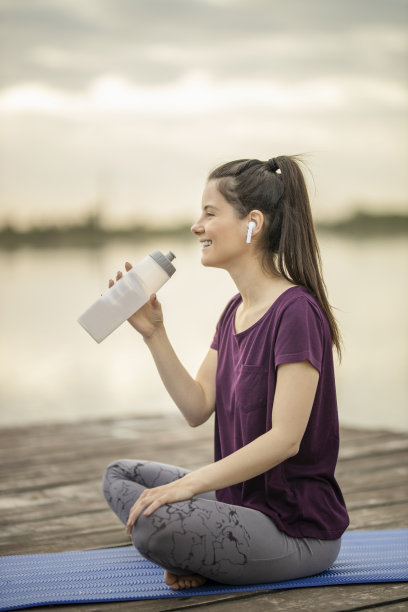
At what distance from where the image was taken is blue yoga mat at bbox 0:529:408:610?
1742 mm

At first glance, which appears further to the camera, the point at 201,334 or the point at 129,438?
the point at 201,334

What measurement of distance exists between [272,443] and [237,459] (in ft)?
0.24

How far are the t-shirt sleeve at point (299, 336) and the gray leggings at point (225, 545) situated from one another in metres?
0.32

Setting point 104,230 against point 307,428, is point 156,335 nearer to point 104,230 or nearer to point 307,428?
point 307,428

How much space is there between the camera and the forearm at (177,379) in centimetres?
199

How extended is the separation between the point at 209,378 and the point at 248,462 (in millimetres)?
410

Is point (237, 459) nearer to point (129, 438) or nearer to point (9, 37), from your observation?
point (129, 438)

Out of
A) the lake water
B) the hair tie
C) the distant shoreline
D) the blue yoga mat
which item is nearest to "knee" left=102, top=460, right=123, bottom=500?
the blue yoga mat

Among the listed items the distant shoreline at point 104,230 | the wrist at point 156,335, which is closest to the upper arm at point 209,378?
the wrist at point 156,335

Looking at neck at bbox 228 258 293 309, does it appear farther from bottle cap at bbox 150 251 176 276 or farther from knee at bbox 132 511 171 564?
knee at bbox 132 511 171 564

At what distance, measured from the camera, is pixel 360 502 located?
2.59 meters

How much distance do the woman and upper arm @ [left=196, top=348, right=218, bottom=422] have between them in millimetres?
53

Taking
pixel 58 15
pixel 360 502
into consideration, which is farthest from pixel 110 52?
pixel 360 502

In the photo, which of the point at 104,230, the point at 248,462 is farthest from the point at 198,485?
the point at 104,230
